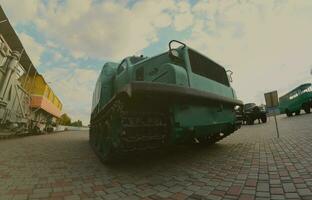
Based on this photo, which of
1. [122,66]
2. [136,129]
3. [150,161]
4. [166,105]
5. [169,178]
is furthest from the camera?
[122,66]

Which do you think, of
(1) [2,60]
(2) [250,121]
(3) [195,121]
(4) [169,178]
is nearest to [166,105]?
(3) [195,121]

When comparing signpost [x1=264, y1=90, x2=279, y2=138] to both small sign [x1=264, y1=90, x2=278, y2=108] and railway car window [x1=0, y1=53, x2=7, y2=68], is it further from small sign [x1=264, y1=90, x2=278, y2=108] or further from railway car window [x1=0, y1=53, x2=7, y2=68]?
railway car window [x1=0, y1=53, x2=7, y2=68]

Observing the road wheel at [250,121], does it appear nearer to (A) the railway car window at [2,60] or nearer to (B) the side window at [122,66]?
(B) the side window at [122,66]

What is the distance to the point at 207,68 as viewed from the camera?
5051mm

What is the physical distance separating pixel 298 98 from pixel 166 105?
58.6ft

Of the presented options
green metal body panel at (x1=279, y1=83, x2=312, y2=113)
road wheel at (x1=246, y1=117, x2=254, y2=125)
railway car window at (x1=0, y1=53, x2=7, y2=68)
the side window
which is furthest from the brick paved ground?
green metal body panel at (x1=279, y1=83, x2=312, y2=113)

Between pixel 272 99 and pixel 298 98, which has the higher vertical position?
pixel 298 98

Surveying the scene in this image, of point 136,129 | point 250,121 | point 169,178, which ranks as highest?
point 250,121

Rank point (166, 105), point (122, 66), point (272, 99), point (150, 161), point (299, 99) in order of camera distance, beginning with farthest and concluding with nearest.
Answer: point (299, 99)
point (272, 99)
point (122, 66)
point (150, 161)
point (166, 105)

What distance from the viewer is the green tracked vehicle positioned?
3451 millimetres

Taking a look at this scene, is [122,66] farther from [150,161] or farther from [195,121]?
[195,121]

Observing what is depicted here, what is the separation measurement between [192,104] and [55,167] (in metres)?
2.91

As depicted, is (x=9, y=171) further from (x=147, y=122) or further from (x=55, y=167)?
(x=147, y=122)

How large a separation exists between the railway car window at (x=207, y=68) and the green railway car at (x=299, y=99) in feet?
48.4
